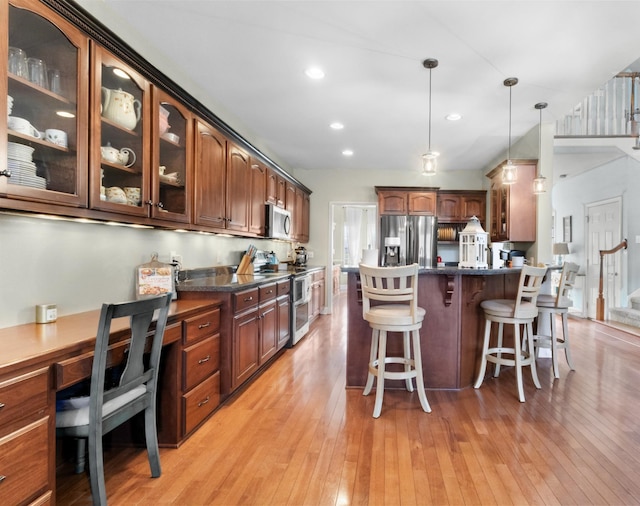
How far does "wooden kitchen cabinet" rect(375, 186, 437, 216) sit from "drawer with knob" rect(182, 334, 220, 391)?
14.0 ft

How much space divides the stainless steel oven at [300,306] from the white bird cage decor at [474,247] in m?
1.97

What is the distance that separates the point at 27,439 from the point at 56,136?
4.09ft

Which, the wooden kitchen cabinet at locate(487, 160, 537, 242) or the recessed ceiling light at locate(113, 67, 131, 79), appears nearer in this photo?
the recessed ceiling light at locate(113, 67, 131, 79)

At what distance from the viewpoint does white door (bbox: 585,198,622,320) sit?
613 centimetres

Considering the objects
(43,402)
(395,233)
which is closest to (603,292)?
(395,233)

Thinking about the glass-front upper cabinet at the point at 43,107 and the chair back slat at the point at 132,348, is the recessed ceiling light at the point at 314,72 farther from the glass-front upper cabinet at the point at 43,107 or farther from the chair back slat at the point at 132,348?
the chair back slat at the point at 132,348

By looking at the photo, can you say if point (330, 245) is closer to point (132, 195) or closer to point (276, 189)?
point (276, 189)

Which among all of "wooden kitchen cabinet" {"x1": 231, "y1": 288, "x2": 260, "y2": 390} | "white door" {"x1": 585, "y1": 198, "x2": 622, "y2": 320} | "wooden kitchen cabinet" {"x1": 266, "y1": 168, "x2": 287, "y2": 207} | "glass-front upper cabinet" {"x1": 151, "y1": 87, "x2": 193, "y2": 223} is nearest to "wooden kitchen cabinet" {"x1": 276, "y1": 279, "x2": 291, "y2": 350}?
"wooden kitchen cabinet" {"x1": 231, "y1": 288, "x2": 260, "y2": 390}

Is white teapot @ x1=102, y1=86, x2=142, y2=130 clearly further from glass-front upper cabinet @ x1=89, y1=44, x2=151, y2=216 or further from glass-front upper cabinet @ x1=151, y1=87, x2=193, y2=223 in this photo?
glass-front upper cabinet @ x1=151, y1=87, x2=193, y2=223

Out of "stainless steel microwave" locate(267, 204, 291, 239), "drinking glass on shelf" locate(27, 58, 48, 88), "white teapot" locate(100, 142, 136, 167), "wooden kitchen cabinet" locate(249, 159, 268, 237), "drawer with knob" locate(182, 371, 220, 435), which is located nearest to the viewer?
"drinking glass on shelf" locate(27, 58, 48, 88)

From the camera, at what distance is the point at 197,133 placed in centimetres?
277

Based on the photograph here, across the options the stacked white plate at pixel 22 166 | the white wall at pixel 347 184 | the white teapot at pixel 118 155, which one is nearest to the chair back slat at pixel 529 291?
the white teapot at pixel 118 155

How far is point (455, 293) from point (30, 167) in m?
2.94

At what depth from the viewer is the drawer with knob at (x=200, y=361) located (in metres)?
2.17
